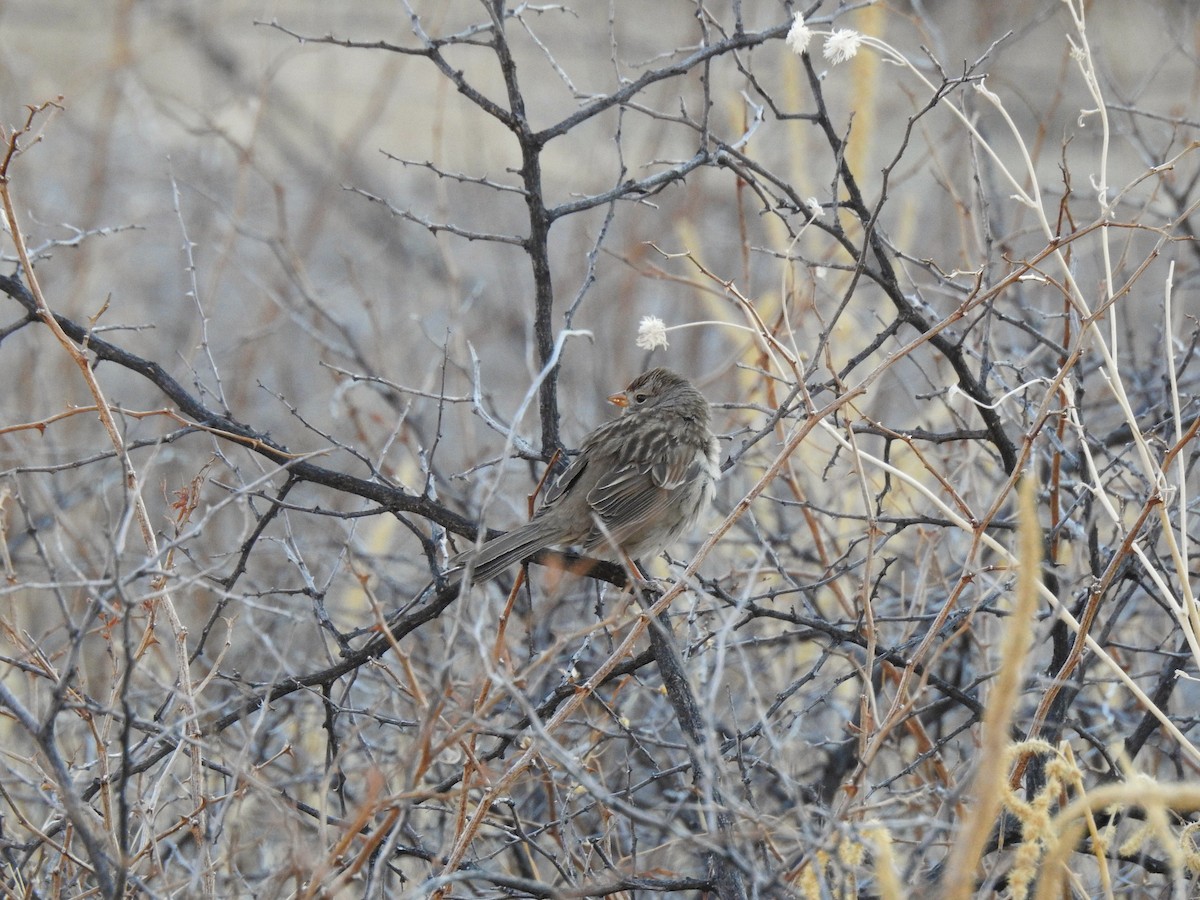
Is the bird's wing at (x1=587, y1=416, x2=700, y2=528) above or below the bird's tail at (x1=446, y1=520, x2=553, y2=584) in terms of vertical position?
above

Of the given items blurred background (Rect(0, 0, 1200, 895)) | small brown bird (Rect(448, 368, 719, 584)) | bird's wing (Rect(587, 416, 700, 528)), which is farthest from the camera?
bird's wing (Rect(587, 416, 700, 528))

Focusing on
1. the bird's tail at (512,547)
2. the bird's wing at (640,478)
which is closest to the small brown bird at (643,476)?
the bird's wing at (640,478)

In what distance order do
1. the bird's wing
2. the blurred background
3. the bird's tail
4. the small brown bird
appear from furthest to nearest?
the bird's wing, the small brown bird, the bird's tail, the blurred background

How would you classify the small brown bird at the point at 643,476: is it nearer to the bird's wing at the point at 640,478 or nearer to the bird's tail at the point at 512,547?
the bird's wing at the point at 640,478

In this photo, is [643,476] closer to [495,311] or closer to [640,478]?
[640,478]

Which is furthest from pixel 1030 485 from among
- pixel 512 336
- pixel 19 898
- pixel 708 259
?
pixel 708 259

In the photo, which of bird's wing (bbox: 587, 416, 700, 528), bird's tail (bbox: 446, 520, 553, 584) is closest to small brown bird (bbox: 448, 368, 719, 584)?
bird's wing (bbox: 587, 416, 700, 528)

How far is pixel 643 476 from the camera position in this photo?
4.90 m

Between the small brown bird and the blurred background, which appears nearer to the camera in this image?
the blurred background

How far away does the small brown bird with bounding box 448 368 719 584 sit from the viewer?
465 centimetres

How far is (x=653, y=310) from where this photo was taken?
10727 millimetres

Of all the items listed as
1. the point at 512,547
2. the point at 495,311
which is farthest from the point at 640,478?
the point at 495,311

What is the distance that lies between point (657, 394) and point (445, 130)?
840 cm

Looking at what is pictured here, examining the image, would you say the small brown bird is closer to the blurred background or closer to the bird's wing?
the bird's wing
